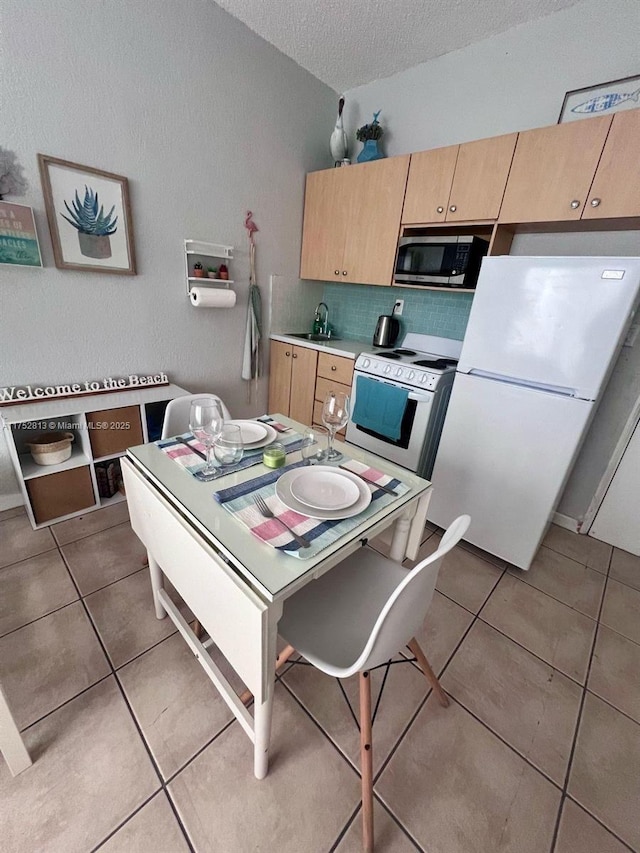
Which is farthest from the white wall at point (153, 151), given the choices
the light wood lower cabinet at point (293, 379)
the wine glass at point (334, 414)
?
the wine glass at point (334, 414)

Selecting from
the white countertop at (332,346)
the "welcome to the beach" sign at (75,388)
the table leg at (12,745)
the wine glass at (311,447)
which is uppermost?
the white countertop at (332,346)

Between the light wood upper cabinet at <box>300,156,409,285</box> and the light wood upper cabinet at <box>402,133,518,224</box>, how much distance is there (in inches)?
4.4

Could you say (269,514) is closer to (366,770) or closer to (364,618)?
(364,618)

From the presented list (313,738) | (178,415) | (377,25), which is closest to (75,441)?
(178,415)

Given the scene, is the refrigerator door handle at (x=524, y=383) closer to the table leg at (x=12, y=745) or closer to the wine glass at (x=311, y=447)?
→ the wine glass at (x=311, y=447)

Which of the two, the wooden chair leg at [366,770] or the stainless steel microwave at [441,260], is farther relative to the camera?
the stainless steel microwave at [441,260]

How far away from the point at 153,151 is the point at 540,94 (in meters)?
2.16

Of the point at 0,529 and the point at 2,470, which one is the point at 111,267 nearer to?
the point at 2,470

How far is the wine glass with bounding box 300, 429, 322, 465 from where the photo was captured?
121 cm

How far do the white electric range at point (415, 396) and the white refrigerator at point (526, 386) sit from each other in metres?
0.14

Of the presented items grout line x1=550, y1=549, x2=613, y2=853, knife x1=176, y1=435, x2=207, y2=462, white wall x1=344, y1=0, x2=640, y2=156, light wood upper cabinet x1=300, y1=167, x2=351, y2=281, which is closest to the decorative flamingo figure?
light wood upper cabinet x1=300, y1=167, x2=351, y2=281

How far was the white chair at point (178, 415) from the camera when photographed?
1550mm

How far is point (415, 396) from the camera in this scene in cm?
204

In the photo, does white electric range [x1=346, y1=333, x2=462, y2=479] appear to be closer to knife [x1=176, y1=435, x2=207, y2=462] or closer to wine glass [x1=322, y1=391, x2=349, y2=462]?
wine glass [x1=322, y1=391, x2=349, y2=462]
